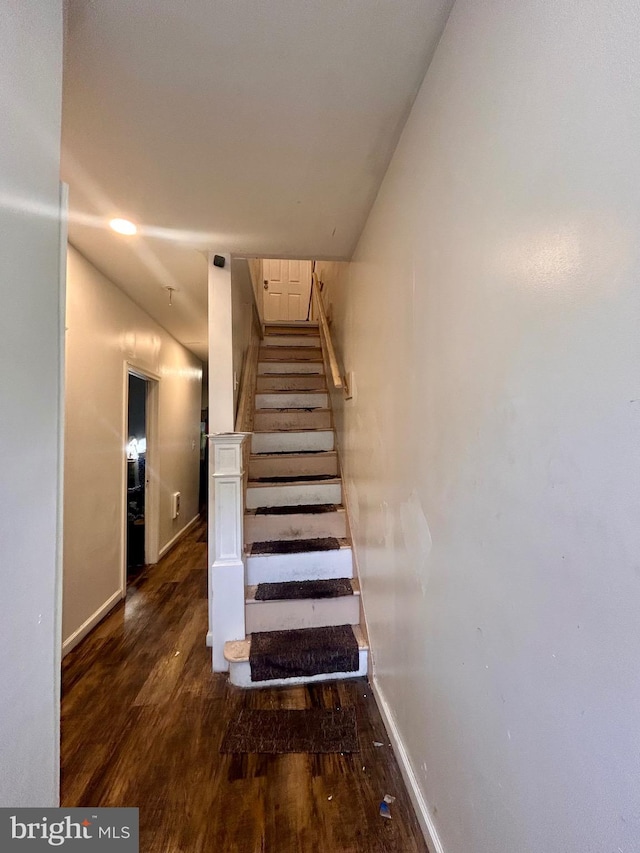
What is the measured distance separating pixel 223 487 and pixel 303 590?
783mm

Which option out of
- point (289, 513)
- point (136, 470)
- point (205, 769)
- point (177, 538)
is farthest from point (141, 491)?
point (205, 769)

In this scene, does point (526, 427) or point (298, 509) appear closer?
point (526, 427)

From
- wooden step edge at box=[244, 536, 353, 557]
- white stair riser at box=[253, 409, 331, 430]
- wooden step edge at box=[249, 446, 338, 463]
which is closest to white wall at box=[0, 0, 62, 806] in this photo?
wooden step edge at box=[244, 536, 353, 557]

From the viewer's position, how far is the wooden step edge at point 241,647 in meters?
1.96

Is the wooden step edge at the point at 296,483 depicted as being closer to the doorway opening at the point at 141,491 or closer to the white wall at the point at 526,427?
the doorway opening at the point at 141,491

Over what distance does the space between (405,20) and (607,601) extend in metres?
1.45

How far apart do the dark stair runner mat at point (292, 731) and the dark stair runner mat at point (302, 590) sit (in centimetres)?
54

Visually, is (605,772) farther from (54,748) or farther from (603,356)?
(54,748)

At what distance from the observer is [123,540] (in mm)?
3129

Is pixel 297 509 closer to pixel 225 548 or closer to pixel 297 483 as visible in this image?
pixel 297 483

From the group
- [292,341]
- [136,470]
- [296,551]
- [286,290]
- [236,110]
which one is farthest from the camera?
[286,290]

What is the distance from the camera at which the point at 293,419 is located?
3.40 metres

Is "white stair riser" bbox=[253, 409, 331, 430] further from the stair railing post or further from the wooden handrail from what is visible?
the stair railing post

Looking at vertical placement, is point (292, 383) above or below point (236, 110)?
below
